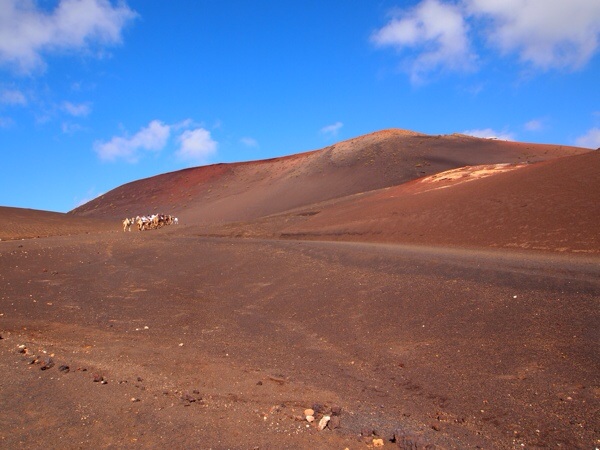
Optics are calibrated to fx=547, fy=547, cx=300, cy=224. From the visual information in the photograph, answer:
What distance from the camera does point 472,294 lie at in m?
11.2

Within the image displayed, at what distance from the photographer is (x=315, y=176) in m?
62.9

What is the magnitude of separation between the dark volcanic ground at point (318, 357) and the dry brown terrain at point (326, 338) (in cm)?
4

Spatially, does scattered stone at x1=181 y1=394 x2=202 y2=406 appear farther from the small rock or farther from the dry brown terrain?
the small rock

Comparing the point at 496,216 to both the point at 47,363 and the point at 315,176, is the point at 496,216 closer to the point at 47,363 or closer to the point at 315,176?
the point at 47,363

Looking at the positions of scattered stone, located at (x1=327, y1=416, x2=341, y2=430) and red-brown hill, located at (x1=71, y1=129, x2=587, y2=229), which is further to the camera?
red-brown hill, located at (x1=71, y1=129, x2=587, y2=229)

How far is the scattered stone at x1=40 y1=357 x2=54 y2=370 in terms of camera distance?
7.63 m

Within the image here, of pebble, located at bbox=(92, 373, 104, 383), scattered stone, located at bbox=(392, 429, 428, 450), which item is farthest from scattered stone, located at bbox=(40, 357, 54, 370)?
scattered stone, located at bbox=(392, 429, 428, 450)

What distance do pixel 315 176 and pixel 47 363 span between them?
5593cm

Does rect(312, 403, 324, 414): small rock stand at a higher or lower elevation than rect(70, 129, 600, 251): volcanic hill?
lower

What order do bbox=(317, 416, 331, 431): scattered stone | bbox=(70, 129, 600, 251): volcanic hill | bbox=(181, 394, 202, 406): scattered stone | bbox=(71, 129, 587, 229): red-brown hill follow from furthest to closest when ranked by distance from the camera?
bbox=(71, 129, 587, 229): red-brown hill
bbox=(70, 129, 600, 251): volcanic hill
bbox=(181, 394, 202, 406): scattered stone
bbox=(317, 416, 331, 431): scattered stone

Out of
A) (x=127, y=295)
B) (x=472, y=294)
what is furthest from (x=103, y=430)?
(x=127, y=295)

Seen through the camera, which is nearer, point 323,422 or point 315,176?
point 323,422

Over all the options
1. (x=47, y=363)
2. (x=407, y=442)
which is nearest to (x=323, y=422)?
(x=407, y=442)

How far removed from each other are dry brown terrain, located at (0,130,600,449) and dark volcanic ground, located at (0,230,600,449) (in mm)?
37
